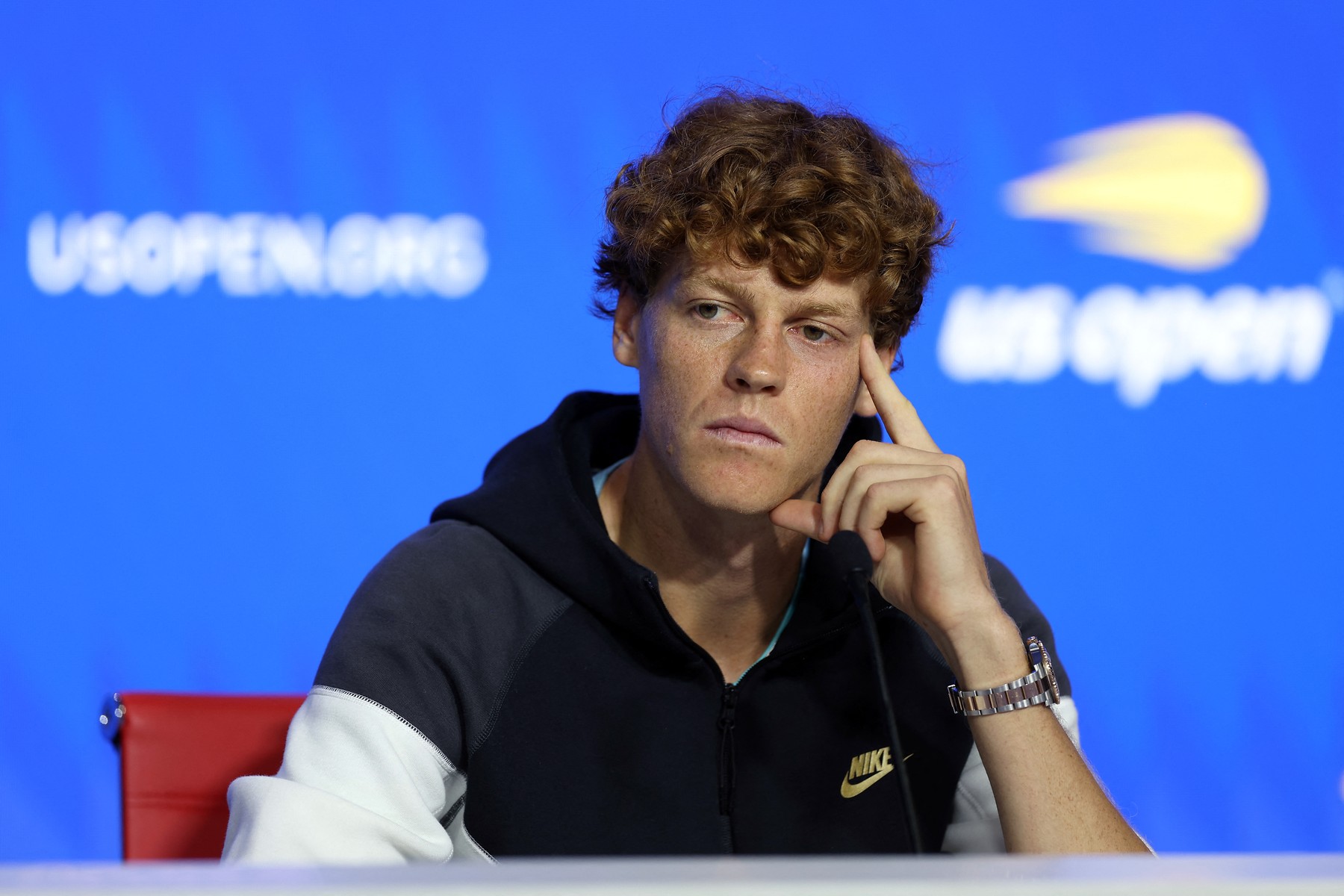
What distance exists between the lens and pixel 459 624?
1070 millimetres

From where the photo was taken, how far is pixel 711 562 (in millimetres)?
1221

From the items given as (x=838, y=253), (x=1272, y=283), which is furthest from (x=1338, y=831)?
(x=838, y=253)

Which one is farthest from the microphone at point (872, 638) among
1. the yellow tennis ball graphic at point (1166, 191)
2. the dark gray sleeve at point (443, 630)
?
the yellow tennis ball graphic at point (1166, 191)

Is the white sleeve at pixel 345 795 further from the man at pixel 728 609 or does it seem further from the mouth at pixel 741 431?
the mouth at pixel 741 431

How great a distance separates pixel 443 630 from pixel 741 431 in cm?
34

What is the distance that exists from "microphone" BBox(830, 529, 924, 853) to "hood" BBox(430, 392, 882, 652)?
0.20 meters

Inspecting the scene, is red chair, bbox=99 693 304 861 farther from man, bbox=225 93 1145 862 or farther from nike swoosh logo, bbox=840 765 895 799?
nike swoosh logo, bbox=840 765 895 799

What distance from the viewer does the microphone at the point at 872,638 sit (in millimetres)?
739

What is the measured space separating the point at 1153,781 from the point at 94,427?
2.14 m

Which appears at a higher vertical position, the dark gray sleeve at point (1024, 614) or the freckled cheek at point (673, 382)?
the freckled cheek at point (673, 382)

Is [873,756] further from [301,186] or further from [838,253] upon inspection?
[301,186]

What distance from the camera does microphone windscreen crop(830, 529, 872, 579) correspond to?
2.96 ft

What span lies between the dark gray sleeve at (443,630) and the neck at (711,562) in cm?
14

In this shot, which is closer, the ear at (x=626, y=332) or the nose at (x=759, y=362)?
the nose at (x=759, y=362)
